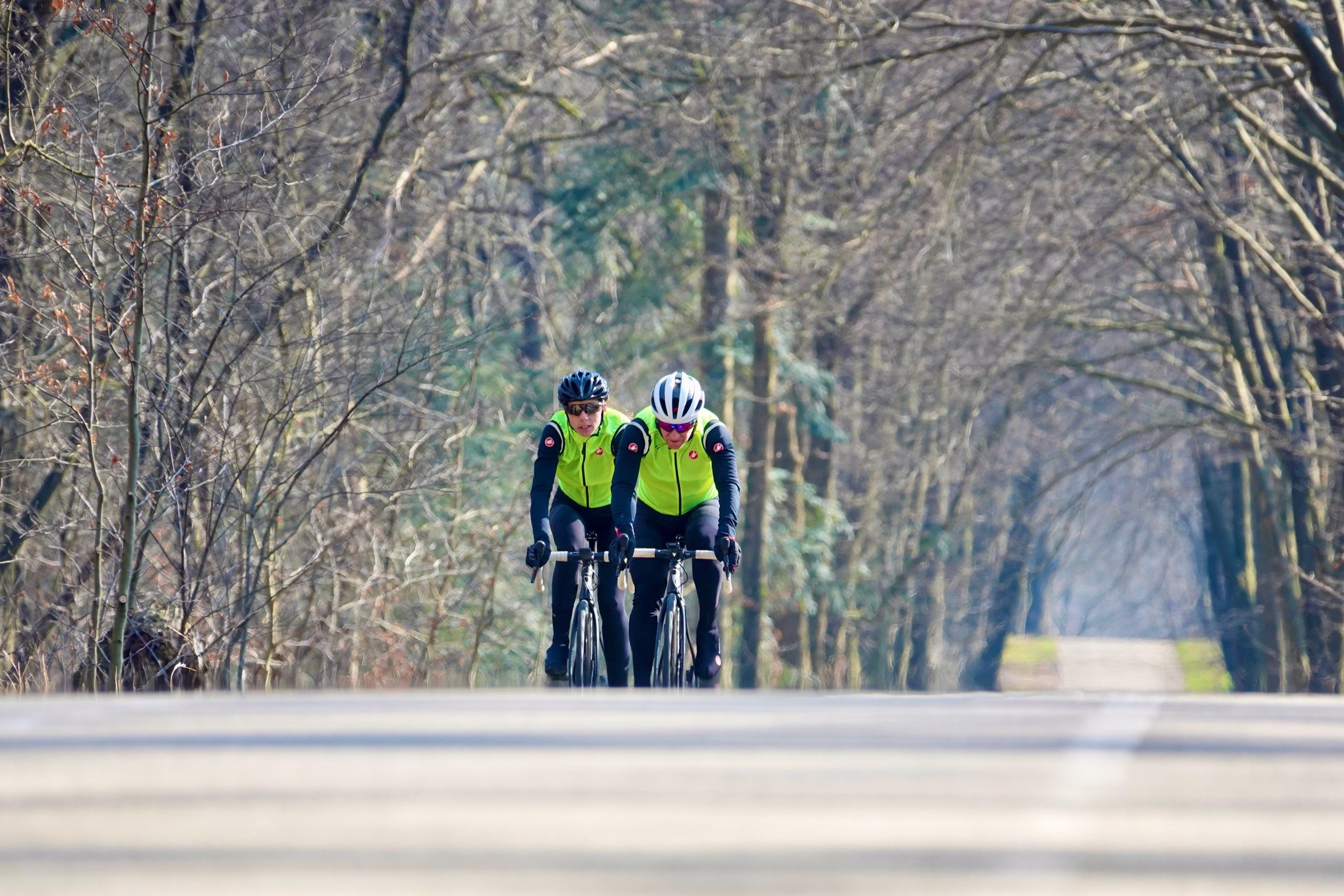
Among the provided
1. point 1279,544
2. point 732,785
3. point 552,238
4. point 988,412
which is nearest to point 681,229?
point 552,238

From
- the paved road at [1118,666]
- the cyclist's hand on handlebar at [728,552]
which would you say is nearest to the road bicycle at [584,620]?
the cyclist's hand on handlebar at [728,552]

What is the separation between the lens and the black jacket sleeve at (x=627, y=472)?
11.0 m

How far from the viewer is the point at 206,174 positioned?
1442 cm

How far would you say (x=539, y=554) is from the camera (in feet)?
36.4

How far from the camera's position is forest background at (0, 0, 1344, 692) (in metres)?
14.1

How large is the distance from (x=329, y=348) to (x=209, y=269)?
111 cm

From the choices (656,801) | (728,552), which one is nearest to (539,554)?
(728,552)

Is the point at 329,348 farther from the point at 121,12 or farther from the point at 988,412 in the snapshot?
the point at 988,412

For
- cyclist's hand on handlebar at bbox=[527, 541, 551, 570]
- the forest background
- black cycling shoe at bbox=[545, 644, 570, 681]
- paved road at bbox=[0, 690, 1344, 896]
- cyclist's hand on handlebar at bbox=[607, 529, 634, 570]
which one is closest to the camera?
paved road at bbox=[0, 690, 1344, 896]

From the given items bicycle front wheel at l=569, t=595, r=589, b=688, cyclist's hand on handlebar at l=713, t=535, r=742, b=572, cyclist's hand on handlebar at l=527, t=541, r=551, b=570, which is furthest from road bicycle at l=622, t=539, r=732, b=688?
cyclist's hand on handlebar at l=527, t=541, r=551, b=570

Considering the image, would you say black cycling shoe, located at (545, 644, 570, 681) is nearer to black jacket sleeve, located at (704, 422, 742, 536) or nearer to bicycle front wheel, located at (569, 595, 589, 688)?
bicycle front wheel, located at (569, 595, 589, 688)

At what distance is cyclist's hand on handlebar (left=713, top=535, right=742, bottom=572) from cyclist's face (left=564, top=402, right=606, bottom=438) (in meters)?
0.97

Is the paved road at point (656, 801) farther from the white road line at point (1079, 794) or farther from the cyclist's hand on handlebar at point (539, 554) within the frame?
the cyclist's hand on handlebar at point (539, 554)

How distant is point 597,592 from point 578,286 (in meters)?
19.7
